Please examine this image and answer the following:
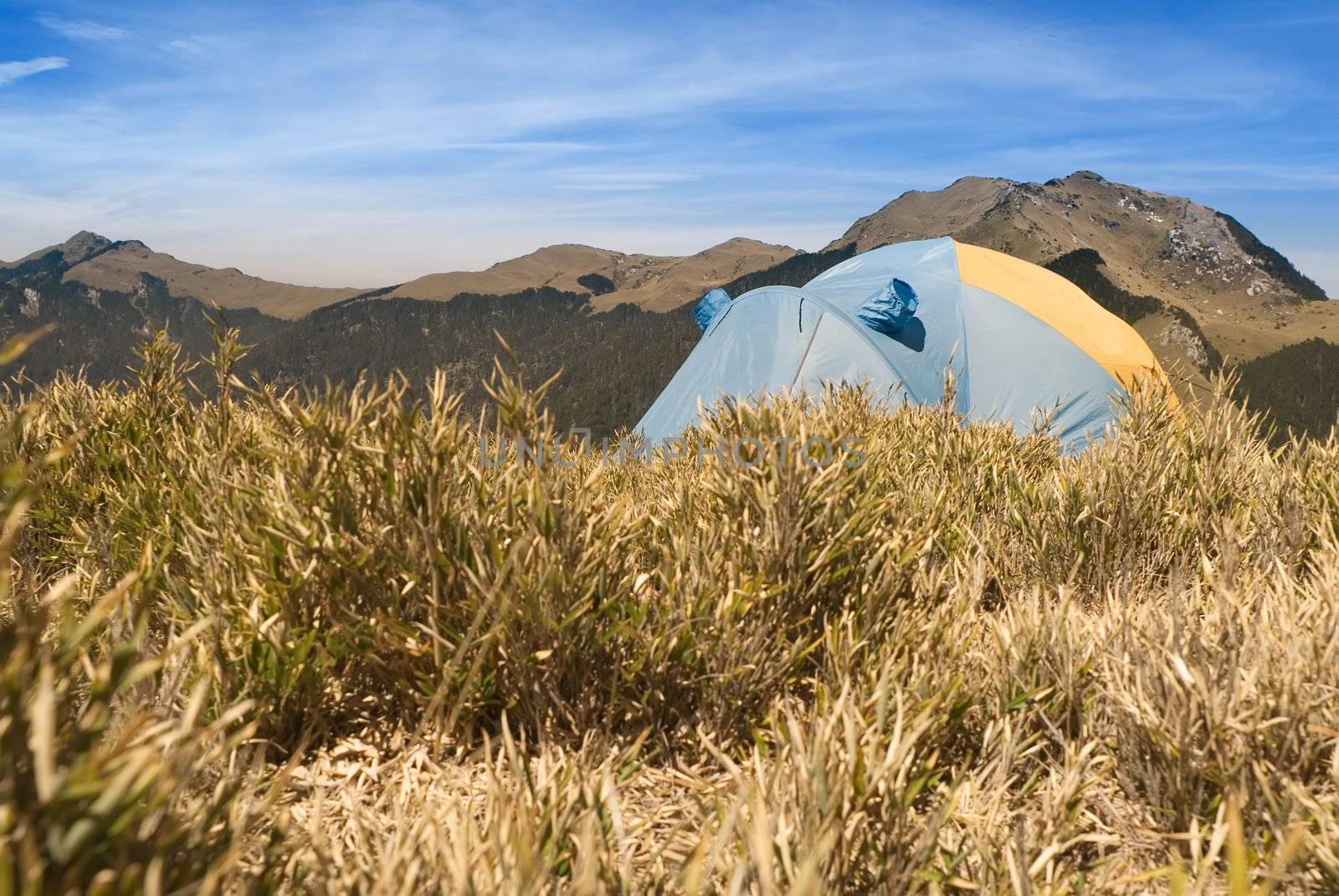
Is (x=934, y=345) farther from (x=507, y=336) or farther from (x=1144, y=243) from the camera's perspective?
(x=1144, y=243)

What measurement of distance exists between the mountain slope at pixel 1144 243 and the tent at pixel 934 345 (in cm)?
14043

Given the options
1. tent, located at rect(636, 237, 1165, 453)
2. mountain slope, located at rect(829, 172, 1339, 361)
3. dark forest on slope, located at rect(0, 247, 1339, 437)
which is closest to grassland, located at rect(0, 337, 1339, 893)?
tent, located at rect(636, 237, 1165, 453)

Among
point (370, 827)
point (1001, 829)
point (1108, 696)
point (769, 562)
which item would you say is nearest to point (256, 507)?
point (370, 827)

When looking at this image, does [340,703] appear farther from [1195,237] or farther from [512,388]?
[1195,237]

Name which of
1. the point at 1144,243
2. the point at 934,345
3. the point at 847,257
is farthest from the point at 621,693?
the point at 1144,243

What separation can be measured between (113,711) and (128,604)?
341 millimetres

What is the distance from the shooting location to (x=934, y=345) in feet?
28.7

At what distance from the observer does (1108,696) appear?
181 cm

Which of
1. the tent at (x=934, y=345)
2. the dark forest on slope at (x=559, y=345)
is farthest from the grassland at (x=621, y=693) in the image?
the dark forest on slope at (x=559, y=345)

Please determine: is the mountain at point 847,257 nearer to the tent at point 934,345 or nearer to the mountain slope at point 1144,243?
the mountain slope at point 1144,243

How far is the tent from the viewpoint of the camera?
8250mm

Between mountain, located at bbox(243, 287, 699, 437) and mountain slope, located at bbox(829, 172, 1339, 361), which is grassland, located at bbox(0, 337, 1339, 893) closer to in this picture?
mountain, located at bbox(243, 287, 699, 437)

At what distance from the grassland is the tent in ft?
18.8

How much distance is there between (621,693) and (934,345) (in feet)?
25.2
